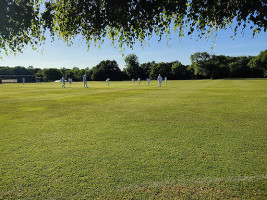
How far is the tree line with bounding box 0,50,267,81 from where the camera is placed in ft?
319

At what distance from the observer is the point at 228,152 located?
14.1 ft

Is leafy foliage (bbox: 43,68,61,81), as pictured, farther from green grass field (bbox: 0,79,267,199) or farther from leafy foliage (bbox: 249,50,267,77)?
green grass field (bbox: 0,79,267,199)

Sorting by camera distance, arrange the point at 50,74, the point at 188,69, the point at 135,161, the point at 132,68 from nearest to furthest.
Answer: the point at 135,161, the point at 188,69, the point at 132,68, the point at 50,74

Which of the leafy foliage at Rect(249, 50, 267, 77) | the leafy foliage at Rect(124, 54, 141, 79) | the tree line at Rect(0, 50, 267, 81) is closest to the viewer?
the leafy foliage at Rect(249, 50, 267, 77)

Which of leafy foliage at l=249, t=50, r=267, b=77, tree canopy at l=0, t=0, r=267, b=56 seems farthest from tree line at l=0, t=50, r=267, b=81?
tree canopy at l=0, t=0, r=267, b=56

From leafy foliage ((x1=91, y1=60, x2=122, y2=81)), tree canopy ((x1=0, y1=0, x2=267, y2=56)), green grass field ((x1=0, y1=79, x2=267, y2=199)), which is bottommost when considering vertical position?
green grass field ((x1=0, y1=79, x2=267, y2=199))

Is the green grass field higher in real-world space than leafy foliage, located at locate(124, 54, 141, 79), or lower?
lower

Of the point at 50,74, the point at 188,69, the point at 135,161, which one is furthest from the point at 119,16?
the point at 50,74

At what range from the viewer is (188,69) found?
11562 cm

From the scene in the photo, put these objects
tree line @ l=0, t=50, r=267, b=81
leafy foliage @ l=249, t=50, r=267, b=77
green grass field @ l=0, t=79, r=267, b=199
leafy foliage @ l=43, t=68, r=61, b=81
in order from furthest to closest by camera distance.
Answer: leafy foliage @ l=43, t=68, r=61, b=81 < tree line @ l=0, t=50, r=267, b=81 < leafy foliage @ l=249, t=50, r=267, b=77 < green grass field @ l=0, t=79, r=267, b=199

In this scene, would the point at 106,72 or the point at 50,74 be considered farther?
the point at 50,74

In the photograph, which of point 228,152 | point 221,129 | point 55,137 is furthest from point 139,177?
point 221,129

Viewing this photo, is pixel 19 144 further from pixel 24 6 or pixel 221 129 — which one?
pixel 221 129

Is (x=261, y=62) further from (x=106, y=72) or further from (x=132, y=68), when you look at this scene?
(x=106, y=72)
